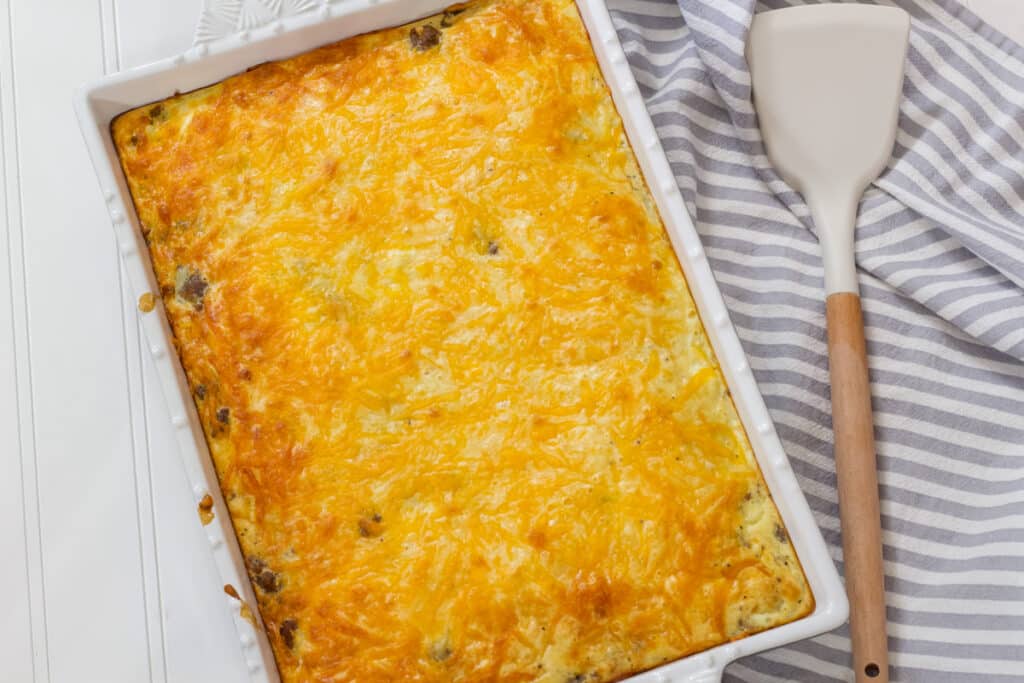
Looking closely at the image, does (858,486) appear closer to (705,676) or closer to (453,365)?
(705,676)

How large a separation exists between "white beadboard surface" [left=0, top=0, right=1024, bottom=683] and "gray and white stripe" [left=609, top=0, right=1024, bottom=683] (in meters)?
0.33

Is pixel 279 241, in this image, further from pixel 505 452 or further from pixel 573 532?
pixel 573 532

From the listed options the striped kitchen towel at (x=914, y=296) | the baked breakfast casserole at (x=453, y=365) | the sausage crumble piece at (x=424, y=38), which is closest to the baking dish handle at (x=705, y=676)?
the baked breakfast casserole at (x=453, y=365)

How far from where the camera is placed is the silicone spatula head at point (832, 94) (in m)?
2.19

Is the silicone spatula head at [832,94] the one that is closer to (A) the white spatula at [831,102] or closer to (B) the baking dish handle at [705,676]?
(A) the white spatula at [831,102]

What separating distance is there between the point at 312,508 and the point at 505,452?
0.37 meters

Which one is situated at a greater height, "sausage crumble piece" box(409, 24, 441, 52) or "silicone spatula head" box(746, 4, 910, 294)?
"sausage crumble piece" box(409, 24, 441, 52)

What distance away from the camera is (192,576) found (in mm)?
2201

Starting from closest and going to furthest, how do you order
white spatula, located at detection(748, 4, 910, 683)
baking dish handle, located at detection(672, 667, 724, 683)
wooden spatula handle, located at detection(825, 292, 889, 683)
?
baking dish handle, located at detection(672, 667, 724, 683) → wooden spatula handle, located at detection(825, 292, 889, 683) → white spatula, located at detection(748, 4, 910, 683)

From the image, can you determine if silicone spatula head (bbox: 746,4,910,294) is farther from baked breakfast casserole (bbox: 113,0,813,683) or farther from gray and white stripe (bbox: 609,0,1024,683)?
baked breakfast casserole (bbox: 113,0,813,683)

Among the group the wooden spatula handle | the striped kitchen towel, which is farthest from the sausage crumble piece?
the wooden spatula handle

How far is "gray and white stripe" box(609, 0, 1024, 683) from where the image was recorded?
2088 mm

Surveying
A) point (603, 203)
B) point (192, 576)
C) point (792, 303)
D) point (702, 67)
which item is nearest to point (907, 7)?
point (702, 67)

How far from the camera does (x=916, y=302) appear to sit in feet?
7.20
